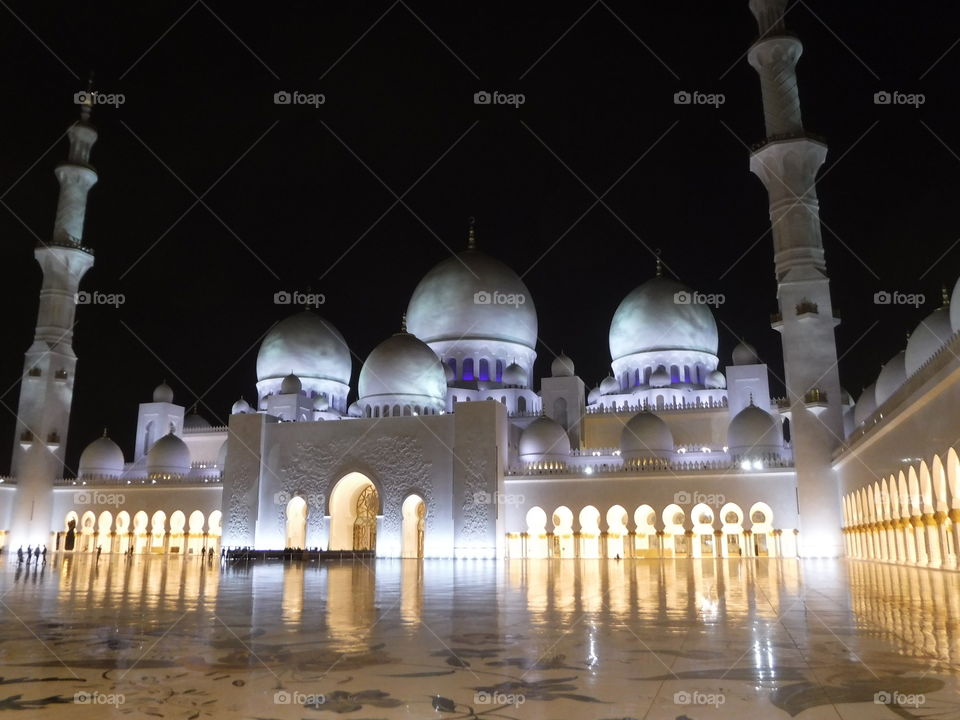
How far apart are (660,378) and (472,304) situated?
645cm

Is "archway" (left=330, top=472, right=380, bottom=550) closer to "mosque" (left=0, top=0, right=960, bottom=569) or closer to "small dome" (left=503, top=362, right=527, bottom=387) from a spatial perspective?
"mosque" (left=0, top=0, right=960, bottom=569)

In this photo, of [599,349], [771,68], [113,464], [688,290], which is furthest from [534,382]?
[113,464]

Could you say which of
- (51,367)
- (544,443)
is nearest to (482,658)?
(544,443)

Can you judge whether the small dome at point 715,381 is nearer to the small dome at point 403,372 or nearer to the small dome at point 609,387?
the small dome at point 609,387

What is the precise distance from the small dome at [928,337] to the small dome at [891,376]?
7.37 ft

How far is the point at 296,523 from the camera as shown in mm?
22438

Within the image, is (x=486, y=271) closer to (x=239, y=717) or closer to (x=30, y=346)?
(x=30, y=346)

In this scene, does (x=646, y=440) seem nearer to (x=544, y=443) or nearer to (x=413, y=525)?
(x=544, y=443)

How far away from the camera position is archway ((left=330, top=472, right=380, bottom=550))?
2197cm

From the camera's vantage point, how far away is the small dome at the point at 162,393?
29.4 meters

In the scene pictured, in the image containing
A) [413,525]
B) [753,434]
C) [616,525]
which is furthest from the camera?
[413,525]

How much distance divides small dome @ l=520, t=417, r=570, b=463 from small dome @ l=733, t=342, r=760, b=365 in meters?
5.95

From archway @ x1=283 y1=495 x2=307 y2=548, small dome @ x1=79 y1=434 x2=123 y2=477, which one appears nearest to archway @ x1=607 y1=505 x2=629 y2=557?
archway @ x1=283 y1=495 x2=307 y2=548

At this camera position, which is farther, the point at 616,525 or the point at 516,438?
the point at 516,438
